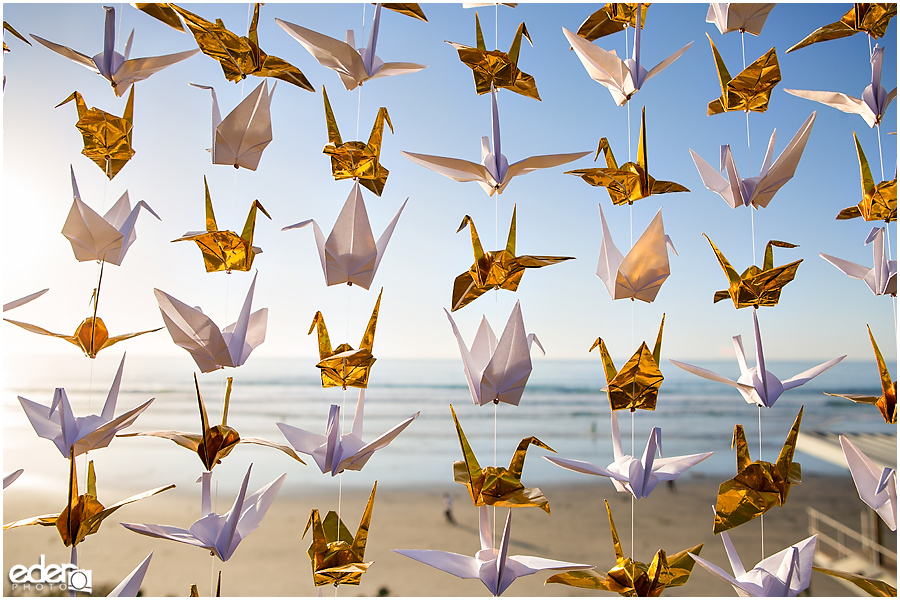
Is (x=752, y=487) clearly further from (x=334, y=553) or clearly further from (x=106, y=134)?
(x=106, y=134)

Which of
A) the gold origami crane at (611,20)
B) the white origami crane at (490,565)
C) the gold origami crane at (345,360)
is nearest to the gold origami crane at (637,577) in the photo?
the white origami crane at (490,565)

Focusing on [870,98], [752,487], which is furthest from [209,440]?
[870,98]

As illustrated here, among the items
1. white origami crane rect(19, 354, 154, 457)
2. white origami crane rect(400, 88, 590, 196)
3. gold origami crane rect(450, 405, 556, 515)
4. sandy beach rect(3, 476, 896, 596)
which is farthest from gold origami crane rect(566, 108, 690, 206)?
sandy beach rect(3, 476, 896, 596)

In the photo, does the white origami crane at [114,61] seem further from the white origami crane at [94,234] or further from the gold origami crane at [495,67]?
the gold origami crane at [495,67]

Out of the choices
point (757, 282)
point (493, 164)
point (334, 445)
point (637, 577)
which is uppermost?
point (493, 164)

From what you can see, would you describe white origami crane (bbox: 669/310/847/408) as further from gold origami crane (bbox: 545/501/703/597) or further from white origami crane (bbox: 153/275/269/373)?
white origami crane (bbox: 153/275/269/373)

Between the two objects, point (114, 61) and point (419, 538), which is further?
point (419, 538)
